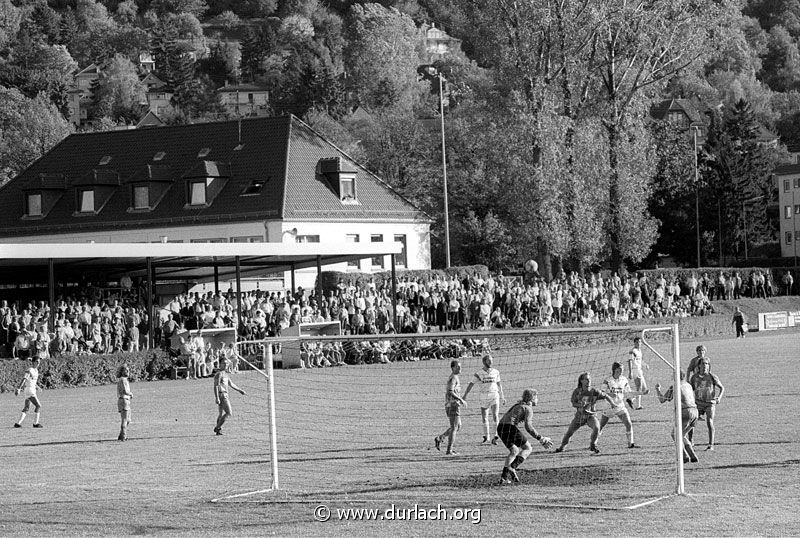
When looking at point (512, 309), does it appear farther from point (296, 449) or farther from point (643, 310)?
point (296, 449)

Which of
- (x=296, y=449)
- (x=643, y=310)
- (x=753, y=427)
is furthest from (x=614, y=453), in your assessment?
(x=643, y=310)

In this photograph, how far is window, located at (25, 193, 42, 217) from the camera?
62.3 metres

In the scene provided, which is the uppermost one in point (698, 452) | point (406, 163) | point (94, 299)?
point (406, 163)

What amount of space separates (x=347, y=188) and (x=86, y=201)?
43.7 ft

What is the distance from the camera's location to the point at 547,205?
5406cm

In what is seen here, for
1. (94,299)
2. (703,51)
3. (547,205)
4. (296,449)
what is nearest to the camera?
(296,449)

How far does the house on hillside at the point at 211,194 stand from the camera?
191ft

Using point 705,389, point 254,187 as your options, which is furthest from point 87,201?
point 705,389

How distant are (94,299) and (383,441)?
2132 centimetres

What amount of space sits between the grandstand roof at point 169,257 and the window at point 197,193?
29.8ft

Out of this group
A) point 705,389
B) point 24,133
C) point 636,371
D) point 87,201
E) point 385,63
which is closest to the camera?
point 705,389

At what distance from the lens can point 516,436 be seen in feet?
55.3

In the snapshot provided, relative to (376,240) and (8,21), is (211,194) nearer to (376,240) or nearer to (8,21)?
(376,240)

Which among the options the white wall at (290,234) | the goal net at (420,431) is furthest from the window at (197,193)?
the goal net at (420,431)
